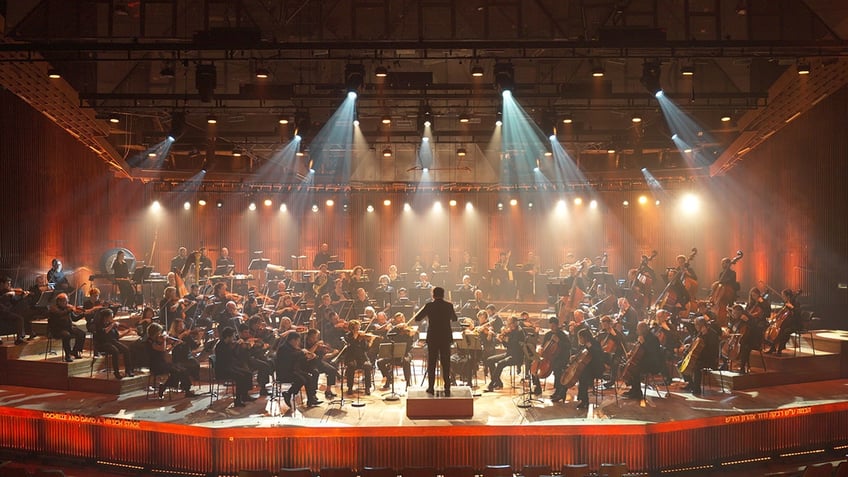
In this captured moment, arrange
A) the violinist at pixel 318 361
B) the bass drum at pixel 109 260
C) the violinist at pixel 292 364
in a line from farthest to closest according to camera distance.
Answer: the bass drum at pixel 109 260, the violinist at pixel 318 361, the violinist at pixel 292 364

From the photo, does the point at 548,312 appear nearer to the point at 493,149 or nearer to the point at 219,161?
the point at 493,149

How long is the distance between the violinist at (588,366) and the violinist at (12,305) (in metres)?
10.4

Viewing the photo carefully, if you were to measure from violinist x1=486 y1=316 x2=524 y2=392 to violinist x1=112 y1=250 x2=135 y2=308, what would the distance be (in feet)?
31.5

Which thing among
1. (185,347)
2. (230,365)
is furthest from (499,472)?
(185,347)

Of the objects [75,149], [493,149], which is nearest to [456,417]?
[75,149]

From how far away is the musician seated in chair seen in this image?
11.0 meters

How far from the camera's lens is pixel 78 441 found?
1032 cm

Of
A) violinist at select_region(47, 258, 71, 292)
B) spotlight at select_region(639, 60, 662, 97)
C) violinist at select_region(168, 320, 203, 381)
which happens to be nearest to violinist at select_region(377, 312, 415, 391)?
violinist at select_region(168, 320, 203, 381)

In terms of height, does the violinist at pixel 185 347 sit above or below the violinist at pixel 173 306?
below

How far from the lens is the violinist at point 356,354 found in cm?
1152

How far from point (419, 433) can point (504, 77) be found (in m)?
7.55

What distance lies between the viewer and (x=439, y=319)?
33.2 ft

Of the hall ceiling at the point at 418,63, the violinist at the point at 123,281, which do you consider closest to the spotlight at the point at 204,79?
the hall ceiling at the point at 418,63

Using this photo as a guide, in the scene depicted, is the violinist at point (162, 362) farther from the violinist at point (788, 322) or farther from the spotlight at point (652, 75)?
the violinist at point (788, 322)
